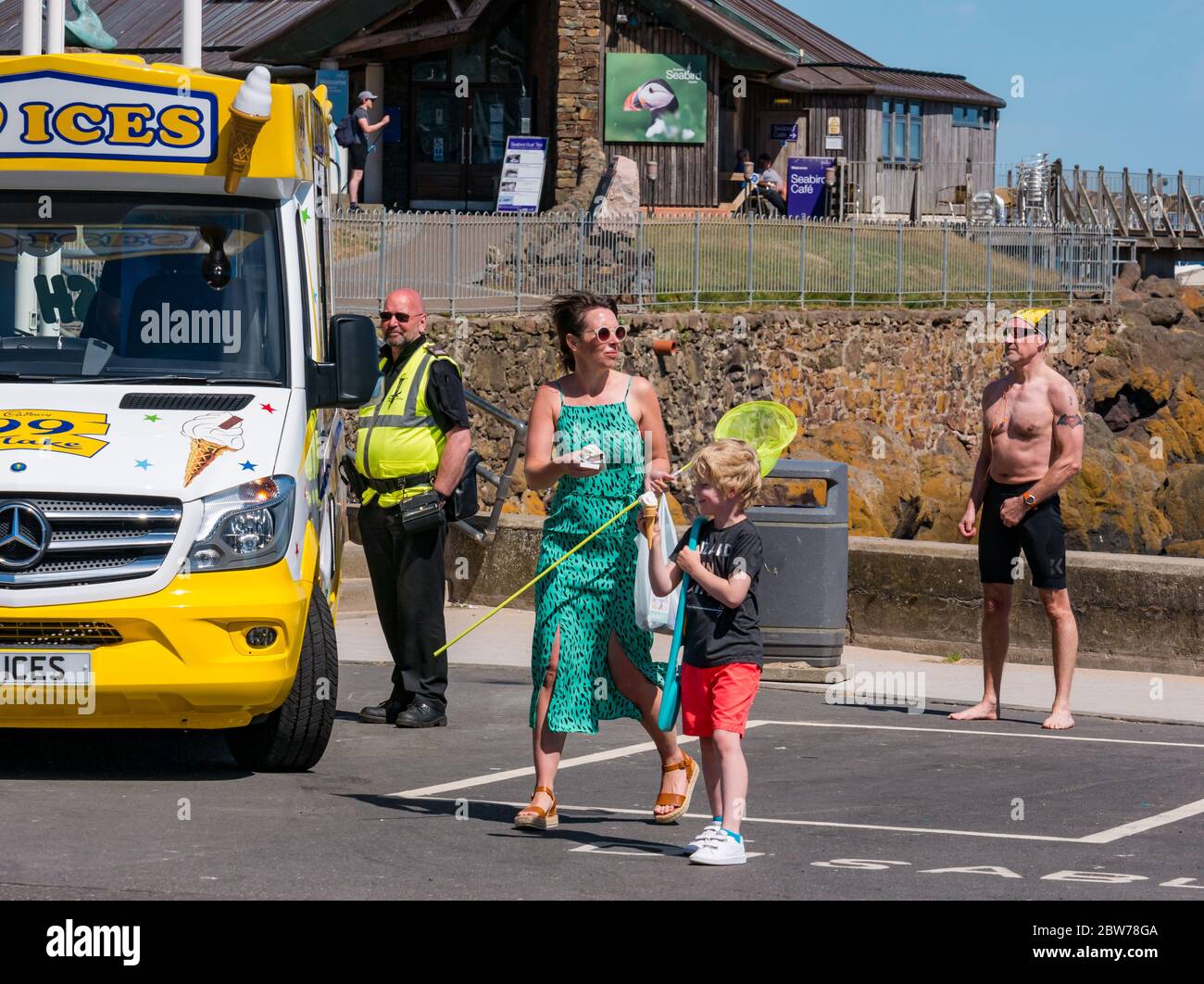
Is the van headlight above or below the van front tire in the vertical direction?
above

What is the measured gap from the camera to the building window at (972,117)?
54906 millimetres

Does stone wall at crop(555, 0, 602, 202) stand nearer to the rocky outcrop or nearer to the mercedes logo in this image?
the rocky outcrop

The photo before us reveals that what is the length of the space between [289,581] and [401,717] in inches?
78.9

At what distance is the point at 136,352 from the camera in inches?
326

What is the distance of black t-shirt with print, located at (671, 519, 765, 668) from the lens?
6871mm

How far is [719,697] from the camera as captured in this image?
22.5ft

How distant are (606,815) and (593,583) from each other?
95 centimetres

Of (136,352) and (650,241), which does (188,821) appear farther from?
(650,241)

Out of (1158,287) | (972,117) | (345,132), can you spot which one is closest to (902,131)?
(972,117)

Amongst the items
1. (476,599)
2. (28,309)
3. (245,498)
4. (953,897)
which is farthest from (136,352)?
(476,599)

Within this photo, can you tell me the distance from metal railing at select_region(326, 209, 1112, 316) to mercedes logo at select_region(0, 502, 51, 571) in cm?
1652

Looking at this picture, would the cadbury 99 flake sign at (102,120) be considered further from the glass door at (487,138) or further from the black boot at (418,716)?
the glass door at (487,138)

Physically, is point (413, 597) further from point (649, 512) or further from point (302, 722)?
point (649, 512)

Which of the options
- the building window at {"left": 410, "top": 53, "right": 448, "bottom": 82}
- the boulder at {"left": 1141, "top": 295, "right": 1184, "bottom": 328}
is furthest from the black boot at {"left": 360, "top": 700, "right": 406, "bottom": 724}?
the boulder at {"left": 1141, "top": 295, "right": 1184, "bottom": 328}
